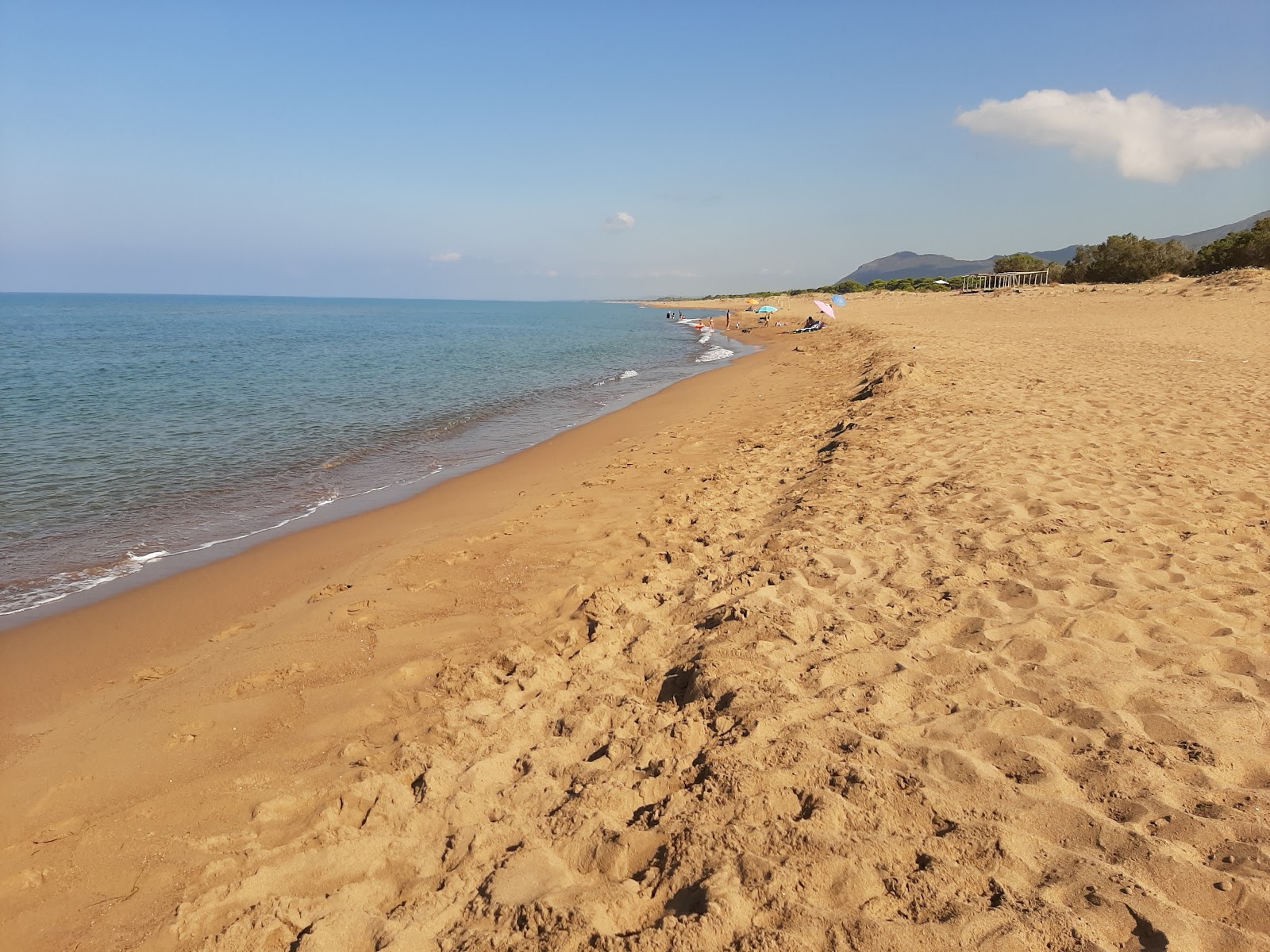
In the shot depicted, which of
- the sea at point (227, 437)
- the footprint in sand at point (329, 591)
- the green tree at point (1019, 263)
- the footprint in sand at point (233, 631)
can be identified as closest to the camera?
the footprint in sand at point (233, 631)

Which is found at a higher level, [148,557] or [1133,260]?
[1133,260]

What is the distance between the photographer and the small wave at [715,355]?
87.3ft

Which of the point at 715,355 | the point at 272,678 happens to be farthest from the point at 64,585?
the point at 715,355

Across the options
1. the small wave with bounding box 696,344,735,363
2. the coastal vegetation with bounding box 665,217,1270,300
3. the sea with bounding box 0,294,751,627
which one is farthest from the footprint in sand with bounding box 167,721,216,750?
the coastal vegetation with bounding box 665,217,1270,300

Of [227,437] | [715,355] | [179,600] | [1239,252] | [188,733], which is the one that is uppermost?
[1239,252]

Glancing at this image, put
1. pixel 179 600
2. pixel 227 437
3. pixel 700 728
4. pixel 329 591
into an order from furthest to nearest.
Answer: pixel 227 437
pixel 179 600
pixel 329 591
pixel 700 728

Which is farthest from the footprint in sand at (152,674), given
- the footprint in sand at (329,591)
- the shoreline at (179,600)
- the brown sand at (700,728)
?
the footprint in sand at (329,591)

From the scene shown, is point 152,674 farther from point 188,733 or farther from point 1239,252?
point 1239,252

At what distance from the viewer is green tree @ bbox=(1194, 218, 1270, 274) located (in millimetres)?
33125

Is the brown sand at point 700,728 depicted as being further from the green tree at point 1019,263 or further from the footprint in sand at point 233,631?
the green tree at point 1019,263

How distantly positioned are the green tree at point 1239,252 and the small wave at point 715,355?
24618 millimetres

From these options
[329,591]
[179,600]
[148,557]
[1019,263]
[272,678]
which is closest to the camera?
[272,678]

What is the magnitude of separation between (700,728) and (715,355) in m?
26.1

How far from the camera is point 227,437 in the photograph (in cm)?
1287
